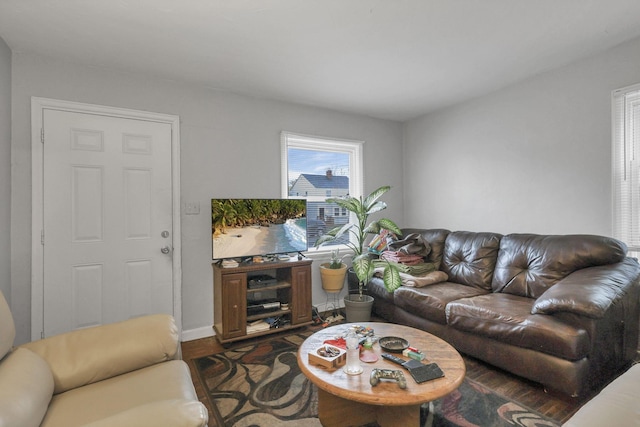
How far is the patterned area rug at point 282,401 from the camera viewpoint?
5.64ft

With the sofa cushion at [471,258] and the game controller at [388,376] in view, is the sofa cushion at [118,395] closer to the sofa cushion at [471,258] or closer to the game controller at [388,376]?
the game controller at [388,376]

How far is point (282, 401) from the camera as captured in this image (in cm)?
192

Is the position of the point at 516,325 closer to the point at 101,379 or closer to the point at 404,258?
the point at 404,258

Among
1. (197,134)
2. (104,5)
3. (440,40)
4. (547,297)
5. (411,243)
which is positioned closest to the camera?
(104,5)

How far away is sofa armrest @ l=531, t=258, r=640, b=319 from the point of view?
177 cm

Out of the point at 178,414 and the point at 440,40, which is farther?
the point at 440,40

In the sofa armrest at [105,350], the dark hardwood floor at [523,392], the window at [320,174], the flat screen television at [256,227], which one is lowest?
the dark hardwood floor at [523,392]

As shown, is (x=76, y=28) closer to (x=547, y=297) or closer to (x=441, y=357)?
(x=441, y=357)

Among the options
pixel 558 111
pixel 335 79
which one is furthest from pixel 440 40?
pixel 558 111

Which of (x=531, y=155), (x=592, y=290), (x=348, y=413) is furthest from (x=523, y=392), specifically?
(x=531, y=155)

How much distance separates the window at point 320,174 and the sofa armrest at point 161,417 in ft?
8.60

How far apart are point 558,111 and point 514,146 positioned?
0.45 meters

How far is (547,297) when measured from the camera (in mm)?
1980

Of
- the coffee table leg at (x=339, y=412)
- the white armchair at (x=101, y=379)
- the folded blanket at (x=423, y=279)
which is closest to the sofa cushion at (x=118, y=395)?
the white armchair at (x=101, y=379)
